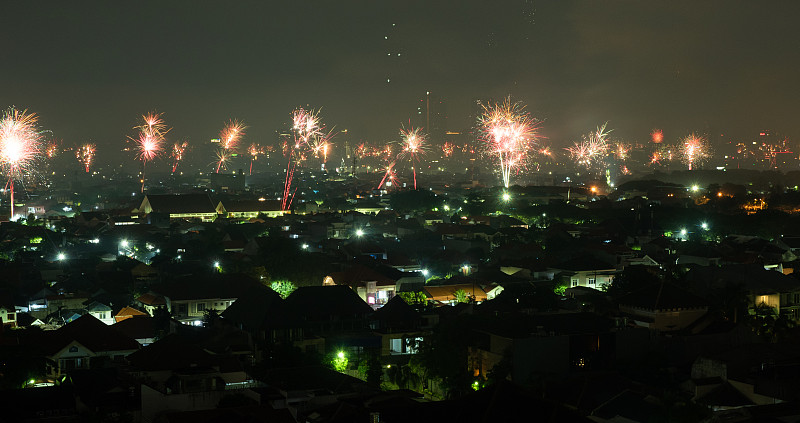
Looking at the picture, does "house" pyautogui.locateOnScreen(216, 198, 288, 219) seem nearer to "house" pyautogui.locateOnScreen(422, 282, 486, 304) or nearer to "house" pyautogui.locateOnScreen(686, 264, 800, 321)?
"house" pyautogui.locateOnScreen(422, 282, 486, 304)

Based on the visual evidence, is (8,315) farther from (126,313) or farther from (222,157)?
(222,157)

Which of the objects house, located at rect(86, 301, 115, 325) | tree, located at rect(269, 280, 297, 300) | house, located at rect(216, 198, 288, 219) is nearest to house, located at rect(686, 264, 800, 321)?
tree, located at rect(269, 280, 297, 300)

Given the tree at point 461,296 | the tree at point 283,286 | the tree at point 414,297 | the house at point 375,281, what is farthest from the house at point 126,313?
the tree at point 461,296

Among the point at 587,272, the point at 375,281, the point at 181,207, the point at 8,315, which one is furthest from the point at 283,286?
the point at 181,207

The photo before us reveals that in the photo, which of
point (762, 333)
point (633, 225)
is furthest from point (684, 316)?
point (633, 225)

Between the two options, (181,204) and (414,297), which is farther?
(181,204)

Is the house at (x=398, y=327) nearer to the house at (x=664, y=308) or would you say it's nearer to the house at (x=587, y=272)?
the house at (x=664, y=308)

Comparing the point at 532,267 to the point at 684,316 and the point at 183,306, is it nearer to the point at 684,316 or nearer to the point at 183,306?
the point at 684,316
